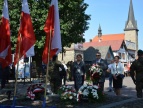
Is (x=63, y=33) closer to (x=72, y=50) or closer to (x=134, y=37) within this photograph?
(x=72, y=50)

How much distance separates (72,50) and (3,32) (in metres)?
55.6

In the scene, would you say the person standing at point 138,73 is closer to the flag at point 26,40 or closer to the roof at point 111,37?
the flag at point 26,40

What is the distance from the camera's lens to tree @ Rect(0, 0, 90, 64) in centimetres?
3036

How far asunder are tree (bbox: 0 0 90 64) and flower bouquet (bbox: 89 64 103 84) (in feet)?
61.8

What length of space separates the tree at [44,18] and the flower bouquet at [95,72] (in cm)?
1883

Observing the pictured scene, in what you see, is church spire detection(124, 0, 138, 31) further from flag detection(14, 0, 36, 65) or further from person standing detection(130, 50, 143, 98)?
flag detection(14, 0, 36, 65)

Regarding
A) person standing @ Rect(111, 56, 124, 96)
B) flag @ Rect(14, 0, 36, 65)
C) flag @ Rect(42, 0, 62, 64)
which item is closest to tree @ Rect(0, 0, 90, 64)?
person standing @ Rect(111, 56, 124, 96)

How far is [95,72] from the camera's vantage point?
11.5 m

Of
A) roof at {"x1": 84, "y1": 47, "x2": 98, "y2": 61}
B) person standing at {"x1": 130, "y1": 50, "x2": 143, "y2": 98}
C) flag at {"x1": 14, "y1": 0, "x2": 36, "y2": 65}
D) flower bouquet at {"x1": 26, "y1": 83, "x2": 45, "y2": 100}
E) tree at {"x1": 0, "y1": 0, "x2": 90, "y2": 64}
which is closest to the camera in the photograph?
flag at {"x1": 14, "y1": 0, "x2": 36, "y2": 65}

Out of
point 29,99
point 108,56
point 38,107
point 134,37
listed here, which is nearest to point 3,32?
point 38,107

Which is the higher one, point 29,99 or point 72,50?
point 72,50

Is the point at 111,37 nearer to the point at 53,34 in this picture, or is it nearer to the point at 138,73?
the point at 138,73

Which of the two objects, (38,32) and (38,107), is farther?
(38,32)

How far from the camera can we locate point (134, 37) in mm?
112875
